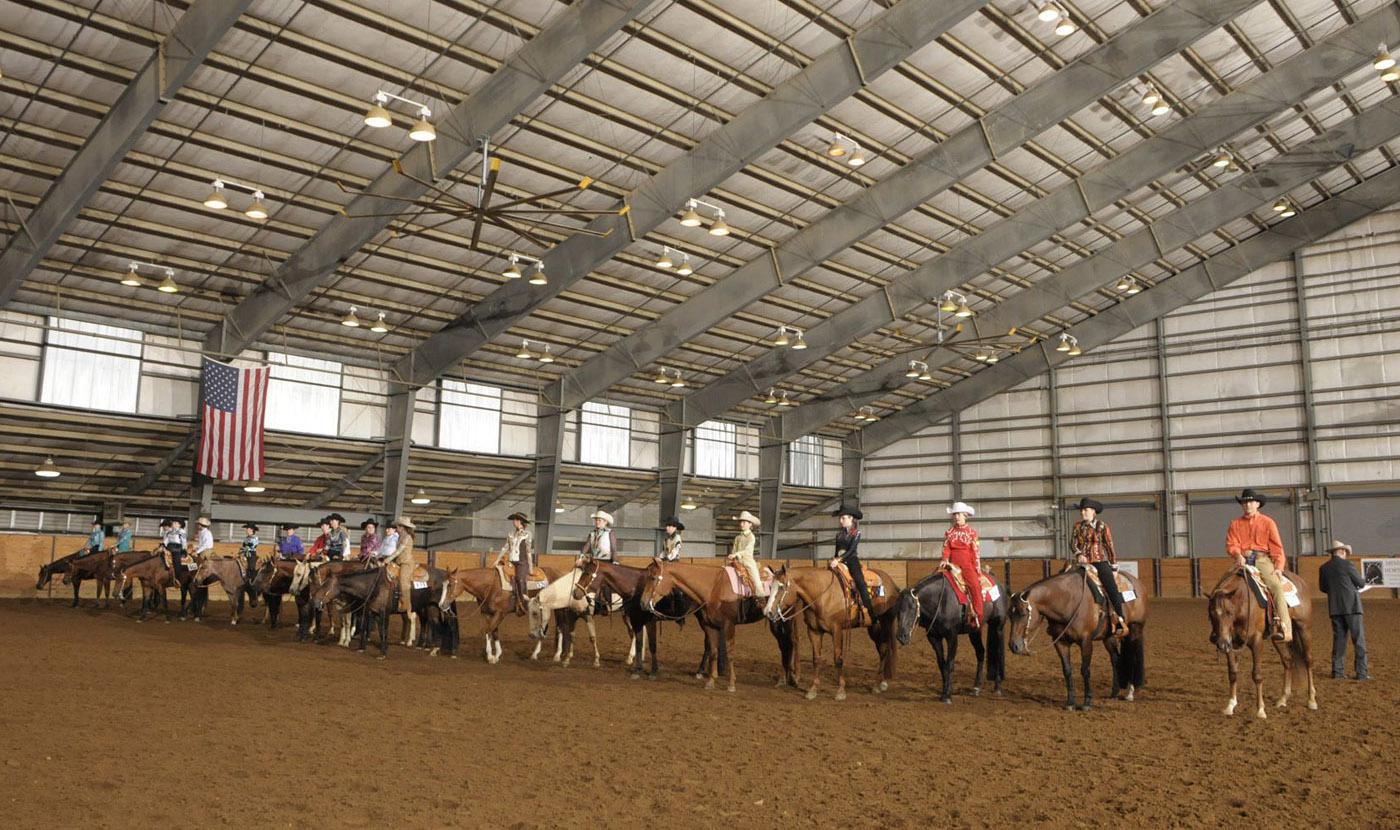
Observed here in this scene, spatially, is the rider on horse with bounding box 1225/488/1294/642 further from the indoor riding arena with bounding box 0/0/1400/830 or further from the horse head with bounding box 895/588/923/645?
the horse head with bounding box 895/588/923/645

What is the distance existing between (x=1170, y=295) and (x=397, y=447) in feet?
89.4

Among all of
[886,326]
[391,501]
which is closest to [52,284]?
[391,501]

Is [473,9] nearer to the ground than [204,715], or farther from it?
farther from it

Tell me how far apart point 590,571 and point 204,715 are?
200 inches

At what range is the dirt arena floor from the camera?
22.8 ft

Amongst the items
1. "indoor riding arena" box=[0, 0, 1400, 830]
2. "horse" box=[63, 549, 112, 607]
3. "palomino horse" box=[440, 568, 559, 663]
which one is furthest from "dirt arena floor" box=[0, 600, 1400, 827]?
"horse" box=[63, 549, 112, 607]

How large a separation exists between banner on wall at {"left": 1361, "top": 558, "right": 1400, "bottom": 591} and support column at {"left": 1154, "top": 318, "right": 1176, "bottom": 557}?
20.2 feet

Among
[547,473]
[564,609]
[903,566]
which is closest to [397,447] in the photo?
[547,473]

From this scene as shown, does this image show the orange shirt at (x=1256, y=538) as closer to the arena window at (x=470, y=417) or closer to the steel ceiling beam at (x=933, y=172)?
the steel ceiling beam at (x=933, y=172)

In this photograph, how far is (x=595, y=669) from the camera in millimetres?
15320

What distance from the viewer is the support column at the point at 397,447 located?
31.7 meters

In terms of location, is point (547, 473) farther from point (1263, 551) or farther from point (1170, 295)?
point (1263, 551)

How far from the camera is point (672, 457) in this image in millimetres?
38531

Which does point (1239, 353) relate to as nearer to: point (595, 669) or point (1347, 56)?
point (1347, 56)
